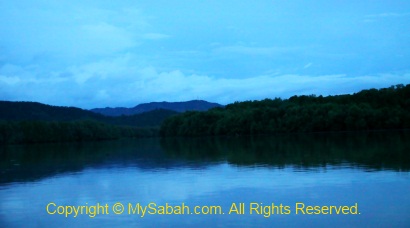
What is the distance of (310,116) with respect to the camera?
7438cm

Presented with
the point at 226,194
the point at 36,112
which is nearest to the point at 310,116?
the point at 36,112

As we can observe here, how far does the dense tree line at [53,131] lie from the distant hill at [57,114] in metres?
10.00

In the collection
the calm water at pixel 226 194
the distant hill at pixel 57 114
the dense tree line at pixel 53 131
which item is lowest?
the calm water at pixel 226 194

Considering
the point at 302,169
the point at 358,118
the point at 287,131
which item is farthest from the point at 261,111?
the point at 302,169

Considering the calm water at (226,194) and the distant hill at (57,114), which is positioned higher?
the distant hill at (57,114)

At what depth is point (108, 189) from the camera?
16.1 metres

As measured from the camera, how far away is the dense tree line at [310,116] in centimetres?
A: 7038

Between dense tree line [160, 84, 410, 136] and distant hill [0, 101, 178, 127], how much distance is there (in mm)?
27362

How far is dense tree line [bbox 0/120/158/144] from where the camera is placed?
8188cm

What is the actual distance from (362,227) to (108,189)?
893 centimetres

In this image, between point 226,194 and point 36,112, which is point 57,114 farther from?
point 226,194

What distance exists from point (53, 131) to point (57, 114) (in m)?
25.5

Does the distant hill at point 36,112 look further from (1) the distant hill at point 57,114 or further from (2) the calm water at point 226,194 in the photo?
(2) the calm water at point 226,194

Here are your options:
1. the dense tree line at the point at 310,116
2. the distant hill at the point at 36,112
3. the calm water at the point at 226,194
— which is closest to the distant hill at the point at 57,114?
the distant hill at the point at 36,112
